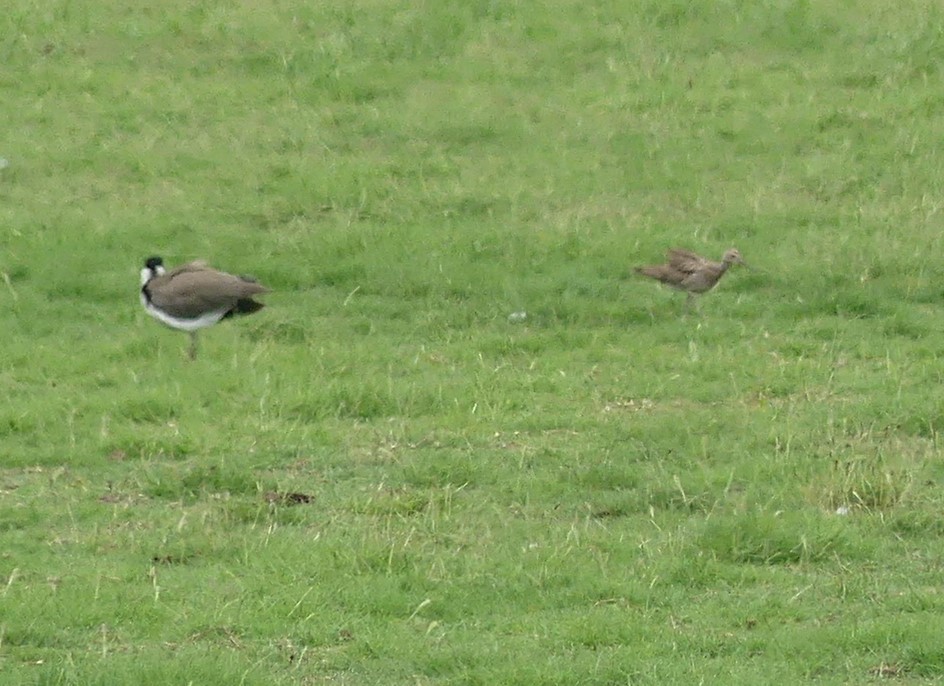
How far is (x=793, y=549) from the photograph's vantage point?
9.70 m

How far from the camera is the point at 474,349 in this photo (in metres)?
14.8

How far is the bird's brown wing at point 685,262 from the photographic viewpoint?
15.7 metres

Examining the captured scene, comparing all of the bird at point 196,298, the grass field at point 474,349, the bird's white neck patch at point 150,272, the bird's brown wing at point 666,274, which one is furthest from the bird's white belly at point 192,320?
the bird's brown wing at point 666,274

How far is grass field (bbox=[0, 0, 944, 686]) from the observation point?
8.59 meters

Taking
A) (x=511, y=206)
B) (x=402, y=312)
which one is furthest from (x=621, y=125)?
(x=402, y=312)

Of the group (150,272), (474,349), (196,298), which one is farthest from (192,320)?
(474,349)

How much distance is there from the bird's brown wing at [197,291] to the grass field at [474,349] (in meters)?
0.44

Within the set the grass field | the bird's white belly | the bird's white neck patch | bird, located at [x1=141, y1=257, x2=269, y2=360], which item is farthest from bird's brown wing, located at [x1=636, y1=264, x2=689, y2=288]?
the bird's white neck patch

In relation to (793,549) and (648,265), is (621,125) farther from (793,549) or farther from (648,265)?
(793,549)

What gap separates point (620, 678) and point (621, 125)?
509 inches

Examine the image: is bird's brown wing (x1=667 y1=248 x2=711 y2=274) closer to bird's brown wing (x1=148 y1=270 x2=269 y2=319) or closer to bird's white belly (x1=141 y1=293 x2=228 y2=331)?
bird's brown wing (x1=148 y1=270 x2=269 y2=319)

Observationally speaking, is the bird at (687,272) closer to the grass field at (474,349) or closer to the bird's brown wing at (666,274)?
the bird's brown wing at (666,274)

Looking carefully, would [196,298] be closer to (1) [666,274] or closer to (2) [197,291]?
(2) [197,291]

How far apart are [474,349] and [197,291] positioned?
235 cm
